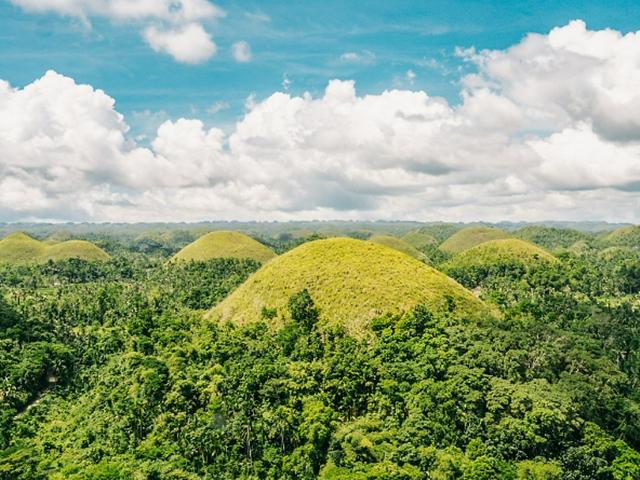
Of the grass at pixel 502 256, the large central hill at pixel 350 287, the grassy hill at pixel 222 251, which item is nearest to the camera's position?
the large central hill at pixel 350 287

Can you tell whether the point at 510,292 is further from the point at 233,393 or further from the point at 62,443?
the point at 62,443

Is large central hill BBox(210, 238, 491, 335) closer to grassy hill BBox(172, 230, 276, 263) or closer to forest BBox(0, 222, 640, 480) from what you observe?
forest BBox(0, 222, 640, 480)

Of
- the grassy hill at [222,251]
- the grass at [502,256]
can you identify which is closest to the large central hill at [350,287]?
the grass at [502,256]

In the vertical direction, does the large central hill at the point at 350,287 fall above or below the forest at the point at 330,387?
above

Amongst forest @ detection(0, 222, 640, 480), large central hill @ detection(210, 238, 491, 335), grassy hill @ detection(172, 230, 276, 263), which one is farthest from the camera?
grassy hill @ detection(172, 230, 276, 263)

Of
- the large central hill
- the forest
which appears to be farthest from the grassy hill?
the large central hill

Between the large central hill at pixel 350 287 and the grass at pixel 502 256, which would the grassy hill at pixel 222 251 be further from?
the large central hill at pixel 350 287

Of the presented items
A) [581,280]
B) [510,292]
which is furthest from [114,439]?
[581,280]
